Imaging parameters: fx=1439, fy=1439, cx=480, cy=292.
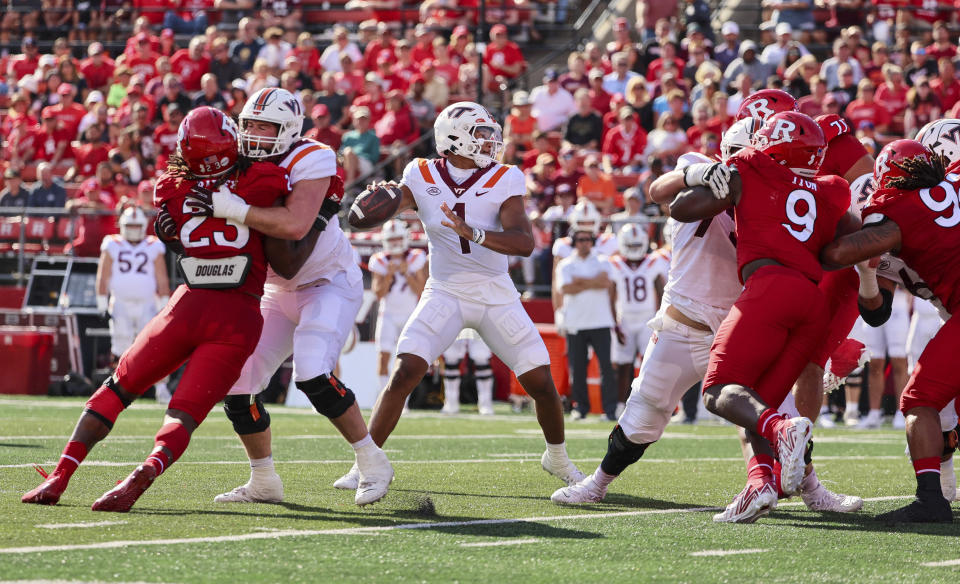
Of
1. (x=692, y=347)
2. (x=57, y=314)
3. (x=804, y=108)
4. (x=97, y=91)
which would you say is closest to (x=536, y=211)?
(x=804, y=108)

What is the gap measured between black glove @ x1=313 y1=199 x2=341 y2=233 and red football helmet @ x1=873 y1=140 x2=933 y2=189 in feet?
7.59

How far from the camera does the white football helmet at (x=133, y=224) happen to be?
1447cm

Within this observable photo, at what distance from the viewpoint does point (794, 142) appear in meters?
5.77

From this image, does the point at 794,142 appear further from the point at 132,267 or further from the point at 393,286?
the point at 132,267

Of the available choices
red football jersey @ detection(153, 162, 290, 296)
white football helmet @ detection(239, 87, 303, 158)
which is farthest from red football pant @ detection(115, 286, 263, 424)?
white football helmet @ detection(239, 87, 303, 158)

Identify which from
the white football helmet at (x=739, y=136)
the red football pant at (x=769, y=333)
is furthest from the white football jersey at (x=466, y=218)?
the red football pant at (x=769, y=333)

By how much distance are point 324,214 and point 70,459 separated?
1.49 meters

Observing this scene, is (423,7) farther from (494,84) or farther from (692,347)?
(692,347)

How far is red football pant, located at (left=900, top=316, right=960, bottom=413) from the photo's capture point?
19.0 ft

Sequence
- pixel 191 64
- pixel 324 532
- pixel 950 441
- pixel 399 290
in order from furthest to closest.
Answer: pixel 191 64
pixel 399 290
pixel 950 441
pixel 324 532

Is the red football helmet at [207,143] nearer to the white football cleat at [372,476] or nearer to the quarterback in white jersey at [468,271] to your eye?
the quarterback in white jersey at [468,271]

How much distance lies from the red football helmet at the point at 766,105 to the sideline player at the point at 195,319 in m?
2.10

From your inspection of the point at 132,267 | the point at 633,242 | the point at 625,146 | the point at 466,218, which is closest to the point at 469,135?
the point at 466,218

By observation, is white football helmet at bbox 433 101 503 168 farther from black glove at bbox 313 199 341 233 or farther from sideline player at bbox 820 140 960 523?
sideline player at bbox 820 140 960 523
